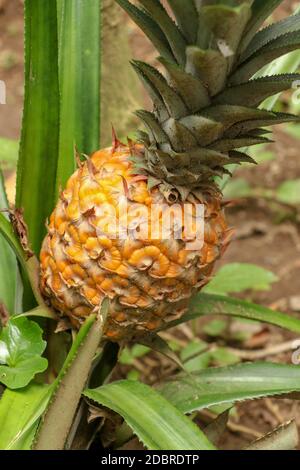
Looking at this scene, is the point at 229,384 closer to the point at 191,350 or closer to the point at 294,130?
the point at 191,350

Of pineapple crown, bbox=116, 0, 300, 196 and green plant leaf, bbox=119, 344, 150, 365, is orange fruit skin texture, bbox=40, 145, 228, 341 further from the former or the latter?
green plant leaf, bbox=119, 344, 150, 365

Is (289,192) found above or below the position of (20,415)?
above

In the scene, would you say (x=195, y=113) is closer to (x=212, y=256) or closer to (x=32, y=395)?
(x=212, y=256)

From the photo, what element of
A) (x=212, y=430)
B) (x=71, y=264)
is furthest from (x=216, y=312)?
(x=71, y=264)

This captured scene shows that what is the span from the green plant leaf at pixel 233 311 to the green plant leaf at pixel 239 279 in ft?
1.18

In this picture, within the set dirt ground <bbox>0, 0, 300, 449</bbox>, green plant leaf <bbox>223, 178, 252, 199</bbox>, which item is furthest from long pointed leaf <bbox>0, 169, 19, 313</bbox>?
green plant leaf <bbox>223, 178, 252, 199</bbox>

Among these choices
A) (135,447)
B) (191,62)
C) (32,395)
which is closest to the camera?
(191,62)

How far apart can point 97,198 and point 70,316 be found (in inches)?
9.3

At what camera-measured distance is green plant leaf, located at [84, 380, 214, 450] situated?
0.98 metres

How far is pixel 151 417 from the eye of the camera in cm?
105

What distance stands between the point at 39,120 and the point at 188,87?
315mm

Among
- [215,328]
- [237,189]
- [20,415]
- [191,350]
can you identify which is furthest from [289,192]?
[20,415]

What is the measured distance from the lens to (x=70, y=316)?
4.05 ft

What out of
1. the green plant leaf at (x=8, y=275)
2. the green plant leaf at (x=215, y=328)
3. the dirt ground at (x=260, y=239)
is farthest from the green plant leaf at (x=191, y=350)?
the green plant leaf at (x=8, y=275)
